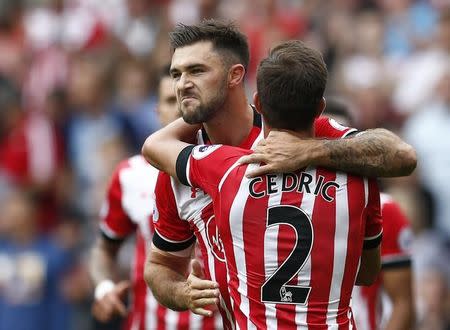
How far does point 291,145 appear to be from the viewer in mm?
4637

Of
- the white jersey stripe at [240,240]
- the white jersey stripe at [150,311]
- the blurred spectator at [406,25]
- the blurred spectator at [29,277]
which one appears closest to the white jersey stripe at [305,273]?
the white jersey stripe at [240,240]

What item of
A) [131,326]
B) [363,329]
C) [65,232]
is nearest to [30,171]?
[65,232]

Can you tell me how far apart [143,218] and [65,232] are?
175 inches

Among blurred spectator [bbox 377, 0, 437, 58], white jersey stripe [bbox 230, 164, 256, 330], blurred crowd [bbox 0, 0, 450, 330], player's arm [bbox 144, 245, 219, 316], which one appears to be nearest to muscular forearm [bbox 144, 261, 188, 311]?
player's arm [bbox 144, 245, 219, 316]

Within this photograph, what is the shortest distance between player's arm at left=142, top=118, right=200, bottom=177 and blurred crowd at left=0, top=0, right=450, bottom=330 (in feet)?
14.9

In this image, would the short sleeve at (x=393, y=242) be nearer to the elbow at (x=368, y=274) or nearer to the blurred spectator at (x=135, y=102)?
the elbow at (x=368, y=274)

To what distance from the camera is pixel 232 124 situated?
529cm

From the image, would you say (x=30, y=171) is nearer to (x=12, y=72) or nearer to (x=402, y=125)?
(x=12, y=72)

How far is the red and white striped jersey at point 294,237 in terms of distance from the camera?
4641 millimetres

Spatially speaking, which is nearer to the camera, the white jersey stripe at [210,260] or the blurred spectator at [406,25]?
the white jersey stripe at [210,260]

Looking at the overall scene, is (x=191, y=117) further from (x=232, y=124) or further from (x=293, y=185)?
(x=293, y=185)

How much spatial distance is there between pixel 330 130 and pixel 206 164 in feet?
1.94

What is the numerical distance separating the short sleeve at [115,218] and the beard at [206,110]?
1809 millimetres

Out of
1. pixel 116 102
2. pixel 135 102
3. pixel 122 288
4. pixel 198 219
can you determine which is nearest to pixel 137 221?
pixel 122 288
